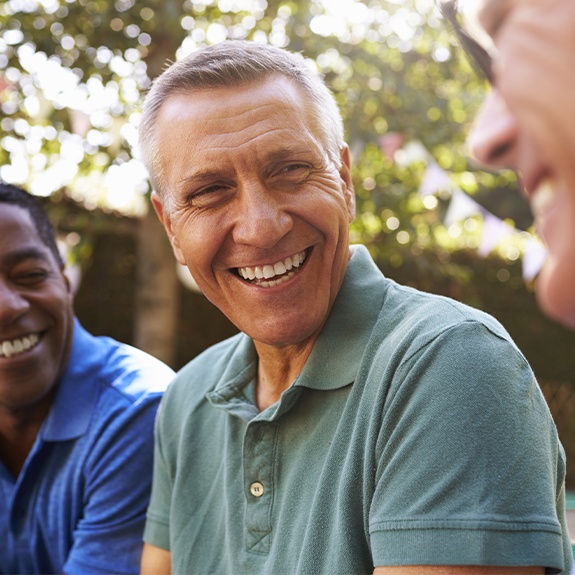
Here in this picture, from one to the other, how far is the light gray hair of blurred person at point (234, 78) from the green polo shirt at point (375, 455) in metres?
0.31

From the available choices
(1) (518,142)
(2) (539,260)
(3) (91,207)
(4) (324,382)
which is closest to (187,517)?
(4) (324,382)

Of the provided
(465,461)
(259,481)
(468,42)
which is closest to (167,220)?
(259,481)

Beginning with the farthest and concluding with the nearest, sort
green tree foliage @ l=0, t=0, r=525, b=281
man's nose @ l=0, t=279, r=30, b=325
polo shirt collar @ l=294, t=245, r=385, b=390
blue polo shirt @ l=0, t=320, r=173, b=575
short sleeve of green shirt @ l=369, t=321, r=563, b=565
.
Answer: green tree foliage @ l=0, t=0, r=525, b=281
man's nose @ l=0, t=279, r=30, b=325
blue polo shirt @ l=0, t=320, r=173, b=575
polo shirt collar @ l=294, t=245, r=385, b=390
short sleeve of green shirt @ l=369, t=321, r=563, b=565

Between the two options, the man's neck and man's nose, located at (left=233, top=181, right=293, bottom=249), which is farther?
the man's neck

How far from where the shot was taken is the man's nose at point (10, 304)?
233cm

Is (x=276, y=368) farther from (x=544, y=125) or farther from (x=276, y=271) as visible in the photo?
(x=544, y=125)

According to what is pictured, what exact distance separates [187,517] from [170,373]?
684 millimetres

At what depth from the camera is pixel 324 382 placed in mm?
1610

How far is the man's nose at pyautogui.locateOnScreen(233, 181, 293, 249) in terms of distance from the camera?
160 cm

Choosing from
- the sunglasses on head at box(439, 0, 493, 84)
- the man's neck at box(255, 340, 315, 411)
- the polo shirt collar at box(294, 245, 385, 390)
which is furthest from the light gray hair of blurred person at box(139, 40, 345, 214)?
the sunglasses on head at box(439, 0, 493, 84)

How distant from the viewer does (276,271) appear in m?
1.67

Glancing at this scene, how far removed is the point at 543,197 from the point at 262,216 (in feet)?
A: 3.51

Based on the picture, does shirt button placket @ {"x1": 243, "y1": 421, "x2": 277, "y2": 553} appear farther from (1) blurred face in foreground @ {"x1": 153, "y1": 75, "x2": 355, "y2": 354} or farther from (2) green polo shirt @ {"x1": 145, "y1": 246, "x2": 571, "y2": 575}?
(1) blurred face in foreground @ {"x1": 153, "y1": 75, "x2": 355, "y2": 354}

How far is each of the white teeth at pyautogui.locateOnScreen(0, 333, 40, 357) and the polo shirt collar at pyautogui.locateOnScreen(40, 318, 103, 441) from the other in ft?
0.52
